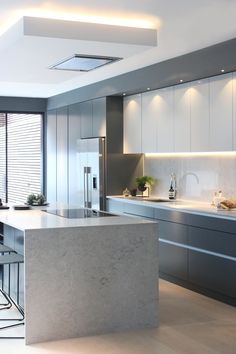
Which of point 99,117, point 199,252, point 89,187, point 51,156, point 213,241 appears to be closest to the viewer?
point 213,241

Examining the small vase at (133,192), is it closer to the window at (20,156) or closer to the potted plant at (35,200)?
the potted plant at (35,200)

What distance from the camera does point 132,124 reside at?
7699 millimetres

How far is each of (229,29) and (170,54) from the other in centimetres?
124

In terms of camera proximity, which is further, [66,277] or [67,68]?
[67,68]

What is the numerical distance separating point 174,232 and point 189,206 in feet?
1.12

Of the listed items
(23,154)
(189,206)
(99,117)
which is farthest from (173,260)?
(23,154)

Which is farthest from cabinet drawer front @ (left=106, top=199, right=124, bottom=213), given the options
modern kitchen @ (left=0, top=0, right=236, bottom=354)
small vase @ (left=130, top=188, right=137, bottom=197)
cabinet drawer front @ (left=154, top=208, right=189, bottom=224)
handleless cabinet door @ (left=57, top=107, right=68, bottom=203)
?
handleless cabinet door @ (left=57, top=107, right=68, bottom=203)

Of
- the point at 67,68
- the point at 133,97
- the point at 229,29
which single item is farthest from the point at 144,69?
the point at 229,29

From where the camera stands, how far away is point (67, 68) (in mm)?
5527

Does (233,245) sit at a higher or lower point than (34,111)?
lower

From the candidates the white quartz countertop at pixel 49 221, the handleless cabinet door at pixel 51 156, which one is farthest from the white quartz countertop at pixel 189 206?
the handleless cabinet door at pixel 51 156

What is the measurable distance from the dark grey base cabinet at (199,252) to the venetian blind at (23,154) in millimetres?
4347

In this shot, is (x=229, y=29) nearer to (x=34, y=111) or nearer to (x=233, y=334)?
(x=233, y=334)

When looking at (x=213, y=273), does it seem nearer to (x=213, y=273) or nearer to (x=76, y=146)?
(x=213, y=273)
